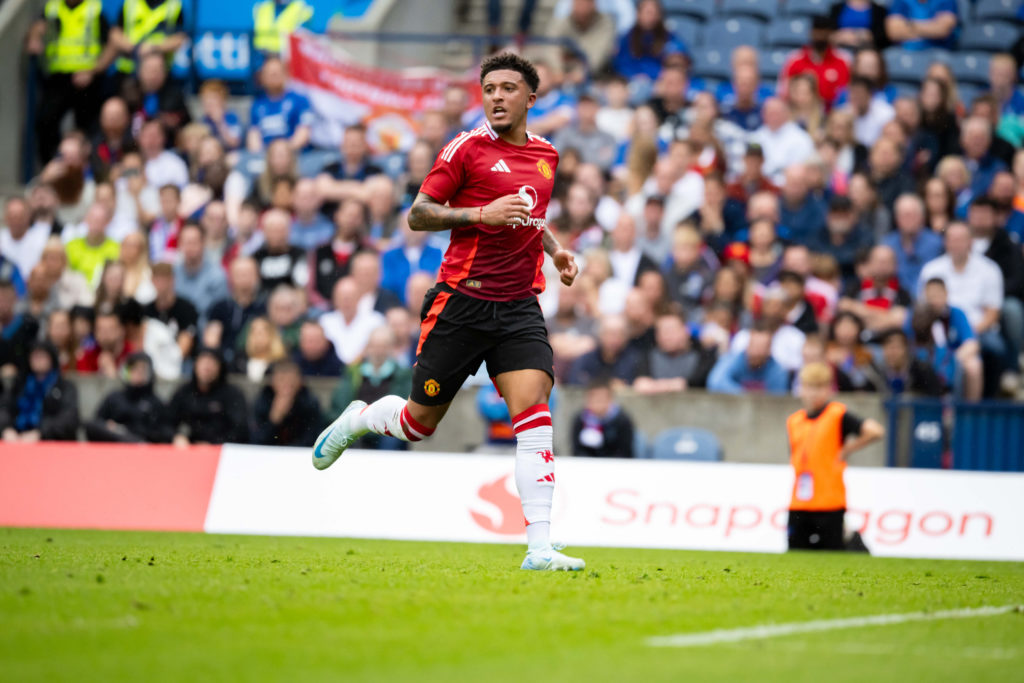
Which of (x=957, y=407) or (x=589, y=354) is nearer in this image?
(x=957, y=407)

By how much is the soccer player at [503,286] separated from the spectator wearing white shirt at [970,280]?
725 centimetres

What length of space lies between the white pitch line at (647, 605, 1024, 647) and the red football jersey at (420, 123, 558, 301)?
8.34ft

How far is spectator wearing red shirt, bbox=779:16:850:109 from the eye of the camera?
1620 cm

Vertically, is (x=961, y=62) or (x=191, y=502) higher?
(x=961, y=62)

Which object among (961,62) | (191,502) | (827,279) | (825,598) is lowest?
(191,502)

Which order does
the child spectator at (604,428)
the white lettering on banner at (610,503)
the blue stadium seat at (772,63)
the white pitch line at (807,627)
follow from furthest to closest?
the blue stadium seat at (772,63) < the child spectator at (604,428) < the white lettering on banner at (610,503) < the white pitch line at (807,627)

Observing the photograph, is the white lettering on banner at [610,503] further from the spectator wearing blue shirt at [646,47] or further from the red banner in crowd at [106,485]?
the spectator wearing blue shirt at [646,47]

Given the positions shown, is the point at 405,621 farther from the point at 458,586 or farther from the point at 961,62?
the point at 961,62

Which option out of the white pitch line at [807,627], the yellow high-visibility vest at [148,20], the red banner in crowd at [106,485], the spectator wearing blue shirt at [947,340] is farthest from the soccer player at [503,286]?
the yellow high-visibility vest at [148,20]

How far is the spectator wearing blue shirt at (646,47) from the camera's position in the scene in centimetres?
1728

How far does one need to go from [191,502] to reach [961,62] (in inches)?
433

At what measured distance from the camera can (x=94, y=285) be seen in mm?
15578

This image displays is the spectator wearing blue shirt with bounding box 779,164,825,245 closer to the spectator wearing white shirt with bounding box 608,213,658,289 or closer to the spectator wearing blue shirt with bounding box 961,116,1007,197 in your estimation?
the spectator wearing white shirt with bounding box 608,213,658,289

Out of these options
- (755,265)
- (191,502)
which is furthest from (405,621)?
(755,265)
